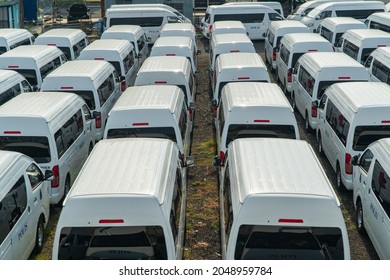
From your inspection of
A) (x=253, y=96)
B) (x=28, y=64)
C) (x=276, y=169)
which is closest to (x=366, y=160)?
(x=253, y=96)

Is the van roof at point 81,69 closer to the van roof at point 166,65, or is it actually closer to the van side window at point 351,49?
the van roof at point 166,65

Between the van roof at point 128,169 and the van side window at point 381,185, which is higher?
the van roof at point 128,169

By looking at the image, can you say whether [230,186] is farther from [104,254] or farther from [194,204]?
[194,204]

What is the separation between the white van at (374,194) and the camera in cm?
941

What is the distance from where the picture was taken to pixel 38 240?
1034 cm

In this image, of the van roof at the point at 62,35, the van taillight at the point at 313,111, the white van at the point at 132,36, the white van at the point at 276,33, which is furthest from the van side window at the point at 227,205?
the van roof at the point at 62,35

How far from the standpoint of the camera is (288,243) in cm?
745

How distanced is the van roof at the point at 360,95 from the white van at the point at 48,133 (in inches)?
230

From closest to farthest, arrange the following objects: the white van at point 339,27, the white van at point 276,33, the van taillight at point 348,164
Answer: the van taillight at point 348,164
the white van at point 276,33
the white van at point 339,27

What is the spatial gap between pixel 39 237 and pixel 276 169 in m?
4.58

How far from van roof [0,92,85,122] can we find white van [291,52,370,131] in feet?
20.7

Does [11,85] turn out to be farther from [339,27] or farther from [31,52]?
[339,27]

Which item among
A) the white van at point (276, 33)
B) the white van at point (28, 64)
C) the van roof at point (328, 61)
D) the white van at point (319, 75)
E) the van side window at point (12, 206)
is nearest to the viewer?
the van side window at point (12, 206)

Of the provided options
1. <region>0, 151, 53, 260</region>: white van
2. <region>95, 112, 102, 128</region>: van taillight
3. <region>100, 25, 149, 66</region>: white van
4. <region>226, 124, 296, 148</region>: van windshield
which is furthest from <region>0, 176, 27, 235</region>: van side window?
<region>100, 25, 149, 66</region>: white van
